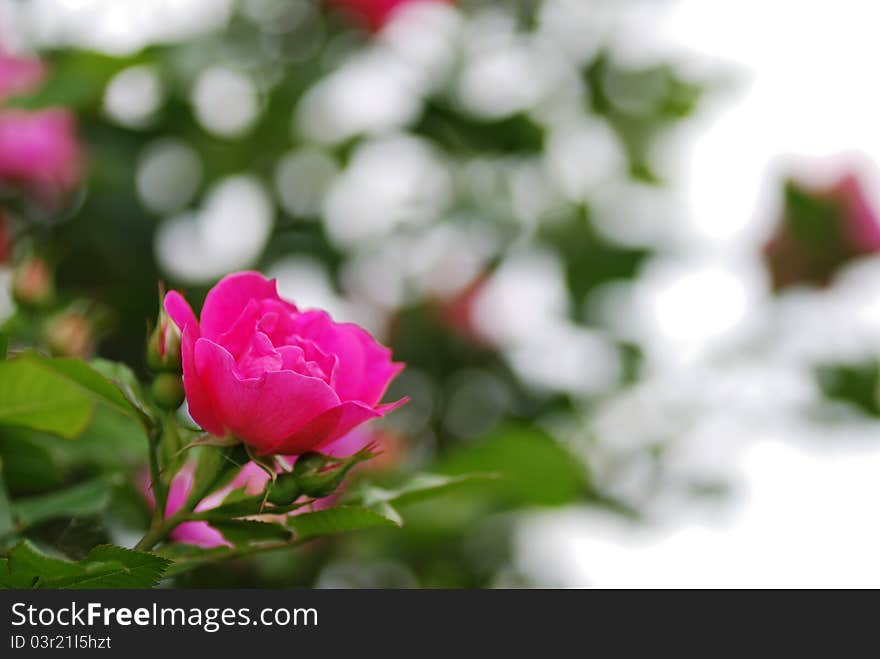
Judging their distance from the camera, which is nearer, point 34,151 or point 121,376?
point 121,376

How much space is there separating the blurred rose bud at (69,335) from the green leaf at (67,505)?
9.7 inches

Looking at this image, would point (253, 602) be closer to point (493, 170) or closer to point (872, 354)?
point (493, 170)

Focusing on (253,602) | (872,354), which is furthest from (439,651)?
(872,354)

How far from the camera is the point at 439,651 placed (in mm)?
696

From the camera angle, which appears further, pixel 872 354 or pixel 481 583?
pixel 872 354

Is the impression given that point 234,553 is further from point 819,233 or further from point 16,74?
point 819,233

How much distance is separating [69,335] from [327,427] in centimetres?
52

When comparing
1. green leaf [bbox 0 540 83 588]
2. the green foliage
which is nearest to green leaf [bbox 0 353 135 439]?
green leaf [bbox 0 540 83 588]

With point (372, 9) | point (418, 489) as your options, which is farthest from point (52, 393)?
point (372, 9)

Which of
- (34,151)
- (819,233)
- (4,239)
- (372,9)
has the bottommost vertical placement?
(4,239)

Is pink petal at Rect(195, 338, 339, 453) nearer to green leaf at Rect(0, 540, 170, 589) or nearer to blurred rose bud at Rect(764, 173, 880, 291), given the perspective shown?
green leaf at Rect(0, 540, 170, 589)

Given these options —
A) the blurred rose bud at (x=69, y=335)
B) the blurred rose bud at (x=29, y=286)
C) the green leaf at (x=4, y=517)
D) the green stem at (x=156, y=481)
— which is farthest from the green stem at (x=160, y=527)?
the blurred rose bud at (x=29, y=286)

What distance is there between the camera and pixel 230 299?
2.15 feet

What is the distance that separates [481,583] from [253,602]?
1.20 m
